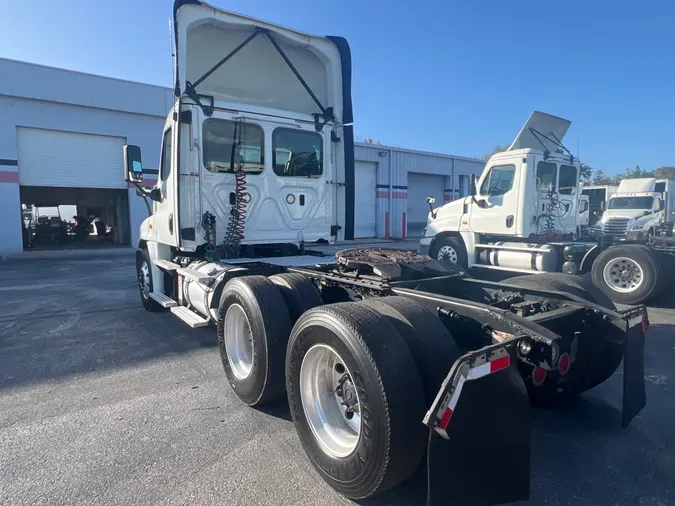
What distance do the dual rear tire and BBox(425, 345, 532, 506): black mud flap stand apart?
0.25 m

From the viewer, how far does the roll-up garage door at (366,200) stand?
2666 centimetres

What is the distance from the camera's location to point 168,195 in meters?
6.17

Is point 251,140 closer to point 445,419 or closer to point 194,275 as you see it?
point 194,275

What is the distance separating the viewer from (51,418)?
379 centimetres

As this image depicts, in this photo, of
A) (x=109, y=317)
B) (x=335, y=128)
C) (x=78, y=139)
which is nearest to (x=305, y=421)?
(x=335, y=128)

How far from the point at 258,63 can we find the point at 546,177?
657 centimetres

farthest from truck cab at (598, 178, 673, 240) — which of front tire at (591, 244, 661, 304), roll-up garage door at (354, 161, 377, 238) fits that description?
roll-up garage door at (354, 161, 377, 238)

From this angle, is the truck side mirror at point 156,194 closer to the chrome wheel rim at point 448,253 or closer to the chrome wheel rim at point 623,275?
the chrome wheel rim at point 448,253

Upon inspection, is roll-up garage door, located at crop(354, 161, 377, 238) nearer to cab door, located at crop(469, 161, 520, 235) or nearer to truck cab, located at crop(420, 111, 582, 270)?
truck cab, located at crop(420, 111, 582, 270)

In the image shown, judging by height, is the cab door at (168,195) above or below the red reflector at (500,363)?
above

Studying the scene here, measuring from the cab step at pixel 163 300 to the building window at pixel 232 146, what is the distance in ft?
6.21

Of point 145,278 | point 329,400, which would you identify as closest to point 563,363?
point 329,400

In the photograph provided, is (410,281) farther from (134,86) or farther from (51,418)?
(134,86)

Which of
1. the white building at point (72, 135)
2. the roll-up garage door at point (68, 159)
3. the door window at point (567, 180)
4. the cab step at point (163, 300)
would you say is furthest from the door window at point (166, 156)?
the roll-up garage door at point (68, 159)
